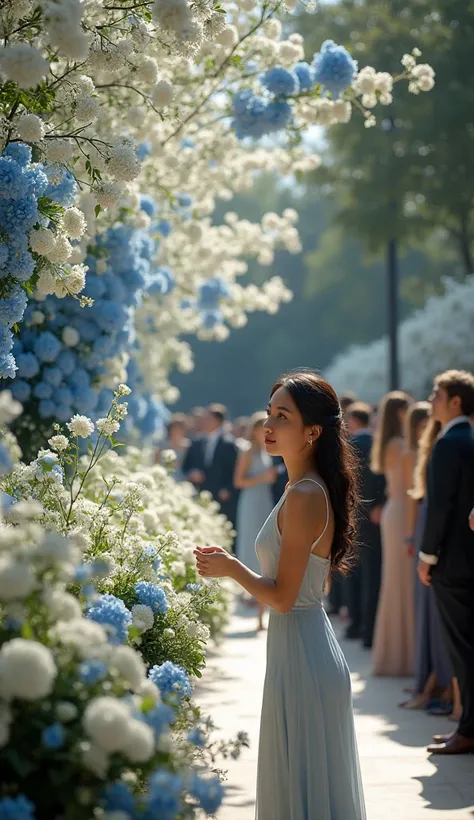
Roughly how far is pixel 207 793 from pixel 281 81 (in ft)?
15.9

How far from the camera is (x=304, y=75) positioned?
6.62 meters

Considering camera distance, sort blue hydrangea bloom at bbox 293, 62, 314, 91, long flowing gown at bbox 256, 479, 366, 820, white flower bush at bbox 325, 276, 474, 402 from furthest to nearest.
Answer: white flower bush at bbox 325, 276, 474, 402
blue hydrangea bloom at bbox 293, 62, 314, 91
long flowing gown at bbox 256, 479, 366, 820

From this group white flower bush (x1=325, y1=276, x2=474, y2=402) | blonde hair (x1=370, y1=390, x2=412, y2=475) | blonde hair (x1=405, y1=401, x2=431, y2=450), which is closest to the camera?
blonde hair (x1=405, y1=401, x2=431, y2=450)

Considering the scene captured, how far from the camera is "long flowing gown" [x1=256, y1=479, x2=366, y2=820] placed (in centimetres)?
382

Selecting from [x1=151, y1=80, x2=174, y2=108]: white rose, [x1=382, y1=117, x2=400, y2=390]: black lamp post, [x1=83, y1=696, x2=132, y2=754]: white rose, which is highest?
[x1=382, y1=117, x2=400, y2=390]: black lamp post

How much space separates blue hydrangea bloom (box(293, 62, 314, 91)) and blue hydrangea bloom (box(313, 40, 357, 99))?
263 millimetres

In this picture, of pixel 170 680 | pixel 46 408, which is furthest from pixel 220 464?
pixel 170 680

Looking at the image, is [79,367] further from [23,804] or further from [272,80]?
[23,804]

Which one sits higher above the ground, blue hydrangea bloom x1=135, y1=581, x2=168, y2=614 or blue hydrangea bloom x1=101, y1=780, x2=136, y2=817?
blue hydrangea bloom x1=135, y1=581, x2=168, y2=614

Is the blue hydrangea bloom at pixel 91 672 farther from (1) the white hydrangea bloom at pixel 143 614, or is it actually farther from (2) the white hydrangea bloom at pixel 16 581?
(1) the white hydrangea bloom at pixel 143 614

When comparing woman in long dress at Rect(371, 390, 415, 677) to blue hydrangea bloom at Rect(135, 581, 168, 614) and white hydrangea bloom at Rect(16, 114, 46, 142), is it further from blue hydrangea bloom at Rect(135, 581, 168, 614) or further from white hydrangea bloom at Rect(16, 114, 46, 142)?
white hydrangea bloom at Rect(16, 114, 46, 142)

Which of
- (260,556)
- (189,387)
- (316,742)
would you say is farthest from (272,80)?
(189,387)

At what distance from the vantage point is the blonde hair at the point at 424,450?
7.22 m

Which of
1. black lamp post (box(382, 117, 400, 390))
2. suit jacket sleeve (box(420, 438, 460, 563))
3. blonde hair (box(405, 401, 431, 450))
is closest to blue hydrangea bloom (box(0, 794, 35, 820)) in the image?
suit jacket sleeve (box(420, 438, 460, 563))
